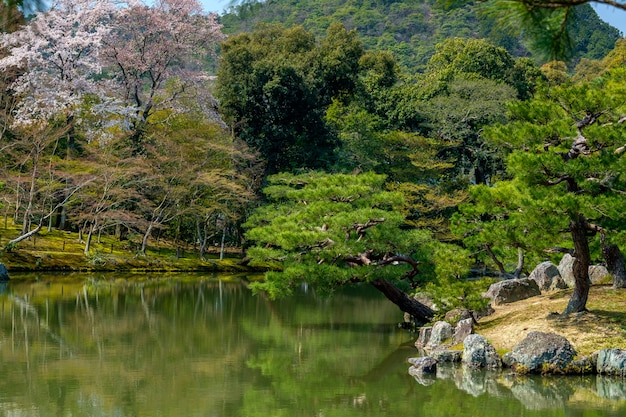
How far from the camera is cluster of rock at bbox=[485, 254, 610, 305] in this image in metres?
12.6

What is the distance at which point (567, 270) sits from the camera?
13.2m

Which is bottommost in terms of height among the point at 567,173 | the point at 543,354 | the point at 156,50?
the point at 543,354

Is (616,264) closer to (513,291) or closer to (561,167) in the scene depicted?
(513,291)

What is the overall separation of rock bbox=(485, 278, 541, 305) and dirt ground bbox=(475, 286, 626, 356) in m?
0.66

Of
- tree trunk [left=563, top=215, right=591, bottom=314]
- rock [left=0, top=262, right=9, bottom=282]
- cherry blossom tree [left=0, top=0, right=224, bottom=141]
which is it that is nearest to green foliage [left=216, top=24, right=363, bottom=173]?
cherry blossom tree [left=0, top=0, right=224, bottom=141]

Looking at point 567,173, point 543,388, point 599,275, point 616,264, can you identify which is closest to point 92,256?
point 599,275

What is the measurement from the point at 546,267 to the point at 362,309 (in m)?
5.43

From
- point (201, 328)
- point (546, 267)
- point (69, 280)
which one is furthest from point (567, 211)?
point (69, 280)

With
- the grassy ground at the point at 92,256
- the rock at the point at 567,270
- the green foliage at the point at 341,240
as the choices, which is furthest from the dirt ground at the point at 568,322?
the grassy ground at the point at 92,256

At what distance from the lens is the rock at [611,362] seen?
350 inches

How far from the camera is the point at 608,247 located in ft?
37.3

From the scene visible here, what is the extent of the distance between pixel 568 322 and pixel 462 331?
1.52m

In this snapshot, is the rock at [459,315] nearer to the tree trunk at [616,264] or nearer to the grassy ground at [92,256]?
the tree trunk at [616,264]

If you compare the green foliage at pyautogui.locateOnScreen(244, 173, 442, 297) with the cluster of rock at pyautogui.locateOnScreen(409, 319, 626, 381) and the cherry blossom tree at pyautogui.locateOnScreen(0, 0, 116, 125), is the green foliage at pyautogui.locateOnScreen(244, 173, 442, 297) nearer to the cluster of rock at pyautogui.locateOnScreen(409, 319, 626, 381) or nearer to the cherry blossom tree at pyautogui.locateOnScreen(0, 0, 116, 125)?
the cluster of rock at pyautogui.locateOnScreen(409, 319, 626, 381)
